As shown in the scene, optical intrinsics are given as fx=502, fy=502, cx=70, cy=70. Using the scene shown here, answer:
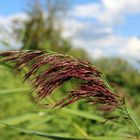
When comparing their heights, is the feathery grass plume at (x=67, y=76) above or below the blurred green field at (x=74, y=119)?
above

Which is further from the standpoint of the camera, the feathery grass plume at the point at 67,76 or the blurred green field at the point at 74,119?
the blurred green field at the point at 74,119

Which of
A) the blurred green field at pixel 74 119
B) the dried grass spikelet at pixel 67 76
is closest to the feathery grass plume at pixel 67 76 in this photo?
the dried grass spikelet at pixel 67 76

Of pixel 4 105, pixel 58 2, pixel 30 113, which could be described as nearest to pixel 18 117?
pixel 30 113

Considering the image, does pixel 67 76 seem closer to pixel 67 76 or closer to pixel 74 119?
pixel 67 76

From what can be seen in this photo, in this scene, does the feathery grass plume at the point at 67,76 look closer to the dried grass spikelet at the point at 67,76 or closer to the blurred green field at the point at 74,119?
the dried grass spikelet at the point at 67,76

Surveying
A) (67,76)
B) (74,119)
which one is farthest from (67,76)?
(74,119)

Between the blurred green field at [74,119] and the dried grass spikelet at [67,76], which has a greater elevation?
the dried grass spikelet at [67,76]

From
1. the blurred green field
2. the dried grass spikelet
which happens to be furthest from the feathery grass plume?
the blurred green field

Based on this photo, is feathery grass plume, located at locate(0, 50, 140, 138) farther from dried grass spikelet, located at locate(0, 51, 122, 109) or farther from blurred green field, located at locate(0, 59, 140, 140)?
blurred green field, located at locate(0, 59, 140, 140)
